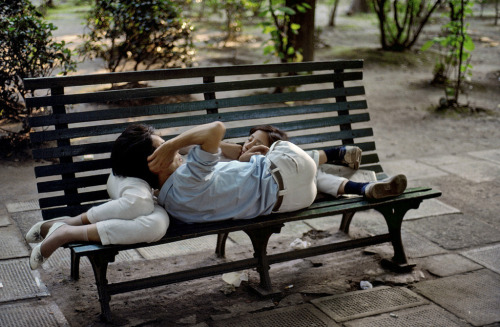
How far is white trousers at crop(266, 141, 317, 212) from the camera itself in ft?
12.2

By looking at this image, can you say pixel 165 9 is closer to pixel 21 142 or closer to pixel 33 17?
pixel 33 17

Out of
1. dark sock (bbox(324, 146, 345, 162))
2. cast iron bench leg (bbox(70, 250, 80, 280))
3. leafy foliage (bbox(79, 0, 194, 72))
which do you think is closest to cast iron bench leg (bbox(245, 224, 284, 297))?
dark sock (bbox(324, 146, 345, 162))

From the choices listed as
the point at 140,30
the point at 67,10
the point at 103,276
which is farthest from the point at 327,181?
the point at 67,10

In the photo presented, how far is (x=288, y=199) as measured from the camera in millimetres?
3727

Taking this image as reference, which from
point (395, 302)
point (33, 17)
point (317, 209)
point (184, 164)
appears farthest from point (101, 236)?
point (33, 17)

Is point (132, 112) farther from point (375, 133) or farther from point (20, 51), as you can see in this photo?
point (375, 133)

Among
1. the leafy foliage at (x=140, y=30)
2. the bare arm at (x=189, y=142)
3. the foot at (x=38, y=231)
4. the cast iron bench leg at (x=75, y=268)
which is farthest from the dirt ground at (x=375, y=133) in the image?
the leafy foliage at (x=140, y=30)

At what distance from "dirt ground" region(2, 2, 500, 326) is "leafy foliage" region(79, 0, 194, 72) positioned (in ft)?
5.25

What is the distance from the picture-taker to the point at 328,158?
4293mm

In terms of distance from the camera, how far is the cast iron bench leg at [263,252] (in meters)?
3.76

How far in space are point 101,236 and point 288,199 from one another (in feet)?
3.77

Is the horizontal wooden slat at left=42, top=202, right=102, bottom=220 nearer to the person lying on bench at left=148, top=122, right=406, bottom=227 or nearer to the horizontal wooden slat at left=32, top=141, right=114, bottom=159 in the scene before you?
the horizontal wooden slat at left=32, top=141, right=114, bottom=159

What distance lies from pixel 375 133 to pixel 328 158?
389 cm

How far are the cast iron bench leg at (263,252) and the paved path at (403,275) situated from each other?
161mm
